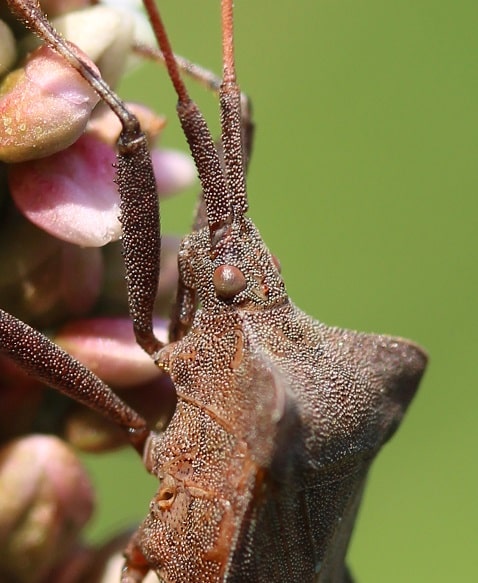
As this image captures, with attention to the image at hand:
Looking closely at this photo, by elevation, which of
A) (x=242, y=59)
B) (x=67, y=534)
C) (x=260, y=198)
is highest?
(x=242, y=59)

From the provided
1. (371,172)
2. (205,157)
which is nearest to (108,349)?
(205,157)

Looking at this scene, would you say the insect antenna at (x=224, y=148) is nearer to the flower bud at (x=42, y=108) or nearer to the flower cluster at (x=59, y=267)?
the flower cluster at (x=59, y=267)

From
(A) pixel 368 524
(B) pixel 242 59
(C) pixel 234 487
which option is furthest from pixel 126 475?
(C) pixel 234 487

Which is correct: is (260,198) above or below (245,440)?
above

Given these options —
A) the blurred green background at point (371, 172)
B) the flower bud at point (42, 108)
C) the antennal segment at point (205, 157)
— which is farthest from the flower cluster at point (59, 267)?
the blurred green background at point (371, 172)

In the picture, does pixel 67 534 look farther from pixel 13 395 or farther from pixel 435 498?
pixel 435 498

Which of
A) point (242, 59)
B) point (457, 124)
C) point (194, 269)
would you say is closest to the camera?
point (194, 269)

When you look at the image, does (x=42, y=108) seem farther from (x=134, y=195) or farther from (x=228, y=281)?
(x=228, y=281)
